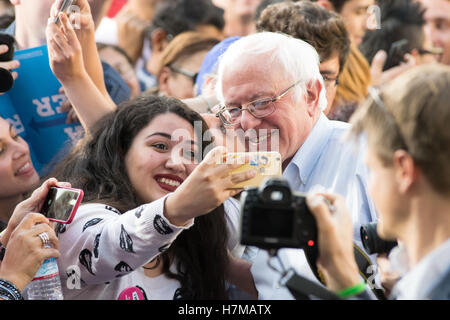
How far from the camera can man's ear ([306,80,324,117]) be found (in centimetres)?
272

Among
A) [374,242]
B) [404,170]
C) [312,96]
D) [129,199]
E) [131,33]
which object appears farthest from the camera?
[131,33]

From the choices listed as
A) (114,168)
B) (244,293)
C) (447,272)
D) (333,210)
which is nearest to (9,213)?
(114,168)

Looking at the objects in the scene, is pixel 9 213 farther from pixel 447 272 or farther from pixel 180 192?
pixel 447 272

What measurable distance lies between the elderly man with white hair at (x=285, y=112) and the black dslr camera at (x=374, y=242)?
1.50ft

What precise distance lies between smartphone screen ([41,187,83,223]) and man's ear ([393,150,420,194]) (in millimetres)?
1011

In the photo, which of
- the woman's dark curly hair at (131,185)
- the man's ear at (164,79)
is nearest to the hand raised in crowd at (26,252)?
the woman's dark curly hair at (131,185)

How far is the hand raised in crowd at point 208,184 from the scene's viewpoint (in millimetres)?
1963

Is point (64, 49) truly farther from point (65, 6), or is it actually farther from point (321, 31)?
point (321, 31)

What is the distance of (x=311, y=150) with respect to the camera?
264 centimetres

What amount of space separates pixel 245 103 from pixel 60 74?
0.81m

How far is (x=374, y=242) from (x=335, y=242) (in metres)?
0.54

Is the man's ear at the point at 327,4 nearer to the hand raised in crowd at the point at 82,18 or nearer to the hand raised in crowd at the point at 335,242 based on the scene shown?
the hand raised in crowd at the point at 82,18

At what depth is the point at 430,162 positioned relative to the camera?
148 centimetres

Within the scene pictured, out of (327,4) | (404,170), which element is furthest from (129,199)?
(327,4)
